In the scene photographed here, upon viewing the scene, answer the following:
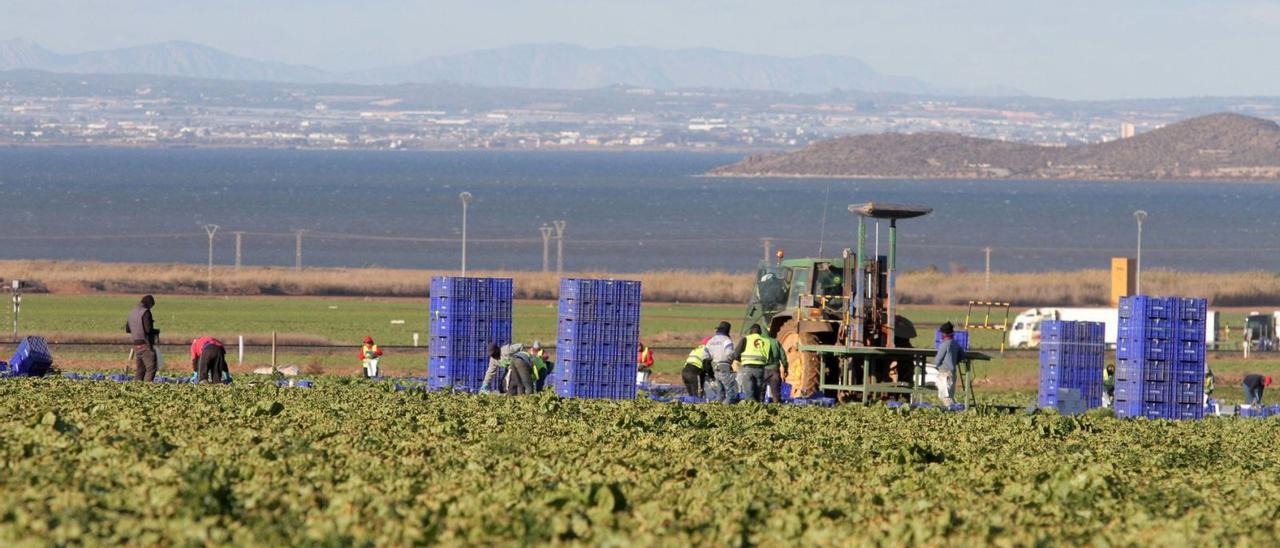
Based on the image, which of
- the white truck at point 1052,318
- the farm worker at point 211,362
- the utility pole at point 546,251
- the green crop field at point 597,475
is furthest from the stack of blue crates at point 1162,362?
the utility pole at point 546,251

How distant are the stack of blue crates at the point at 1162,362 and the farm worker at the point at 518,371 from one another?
27.5ft

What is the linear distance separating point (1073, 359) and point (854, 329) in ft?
16.0

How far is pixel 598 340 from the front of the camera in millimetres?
27500

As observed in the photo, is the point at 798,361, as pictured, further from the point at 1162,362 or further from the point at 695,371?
the point at 1162,362

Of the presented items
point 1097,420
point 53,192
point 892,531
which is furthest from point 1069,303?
point 53,192

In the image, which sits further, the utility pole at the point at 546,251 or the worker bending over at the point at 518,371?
the utility pole at the point at 546,251

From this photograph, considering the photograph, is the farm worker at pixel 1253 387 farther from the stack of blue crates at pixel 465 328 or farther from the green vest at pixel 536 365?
the stack of blue crates at pixel 465 328

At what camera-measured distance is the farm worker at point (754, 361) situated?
26.1m

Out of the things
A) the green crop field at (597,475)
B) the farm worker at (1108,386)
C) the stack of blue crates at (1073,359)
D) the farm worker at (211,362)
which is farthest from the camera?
the farm worker at (1108,386)

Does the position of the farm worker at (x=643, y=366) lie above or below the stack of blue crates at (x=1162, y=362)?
below

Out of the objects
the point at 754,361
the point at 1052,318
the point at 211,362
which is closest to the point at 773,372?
the point at 754,361

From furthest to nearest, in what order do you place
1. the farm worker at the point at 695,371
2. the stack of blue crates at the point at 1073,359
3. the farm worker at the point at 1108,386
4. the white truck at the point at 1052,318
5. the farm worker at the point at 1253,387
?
the white truck at the point at 1052,318, the farm worker at the point at 1253,387, the farm worker at the point at 1108,386, the stack of blue crates at the point at 1073,359, the farm worker at the point at 695,371

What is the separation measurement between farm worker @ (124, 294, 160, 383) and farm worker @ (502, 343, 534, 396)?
5170 mm

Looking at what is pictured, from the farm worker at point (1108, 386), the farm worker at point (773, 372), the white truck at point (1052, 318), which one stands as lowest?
the white truck at point (1052, 318)
